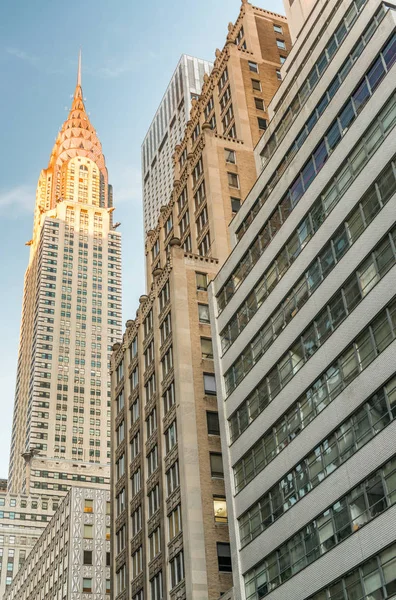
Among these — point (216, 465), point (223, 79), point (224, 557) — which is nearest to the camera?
point (224, 557)

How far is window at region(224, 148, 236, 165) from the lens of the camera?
79250 millimetres

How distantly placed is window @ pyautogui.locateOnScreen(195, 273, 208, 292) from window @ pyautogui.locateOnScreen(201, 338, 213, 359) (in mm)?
5275

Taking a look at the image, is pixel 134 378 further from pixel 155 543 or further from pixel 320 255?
pixel 320 255

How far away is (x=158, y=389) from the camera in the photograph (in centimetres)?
6538

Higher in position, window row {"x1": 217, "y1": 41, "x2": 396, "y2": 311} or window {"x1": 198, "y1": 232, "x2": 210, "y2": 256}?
window {"x1": 198, "y1": 232, "x2": 210, "y2": 256}

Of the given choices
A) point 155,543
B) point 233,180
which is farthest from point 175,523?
point 233,180

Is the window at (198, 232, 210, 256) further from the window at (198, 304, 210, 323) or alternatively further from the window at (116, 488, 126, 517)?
the window at (116, 488, 126, 517)

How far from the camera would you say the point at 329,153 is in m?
47.7

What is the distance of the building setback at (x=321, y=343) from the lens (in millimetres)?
38219

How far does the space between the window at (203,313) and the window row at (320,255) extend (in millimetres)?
9089

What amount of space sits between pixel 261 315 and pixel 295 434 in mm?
9799

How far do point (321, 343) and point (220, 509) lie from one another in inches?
677

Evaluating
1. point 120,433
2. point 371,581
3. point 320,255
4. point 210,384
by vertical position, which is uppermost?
point 120,433

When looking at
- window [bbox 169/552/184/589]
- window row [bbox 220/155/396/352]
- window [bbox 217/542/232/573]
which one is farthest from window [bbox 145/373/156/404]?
window [bbox 217/542/232/573]
